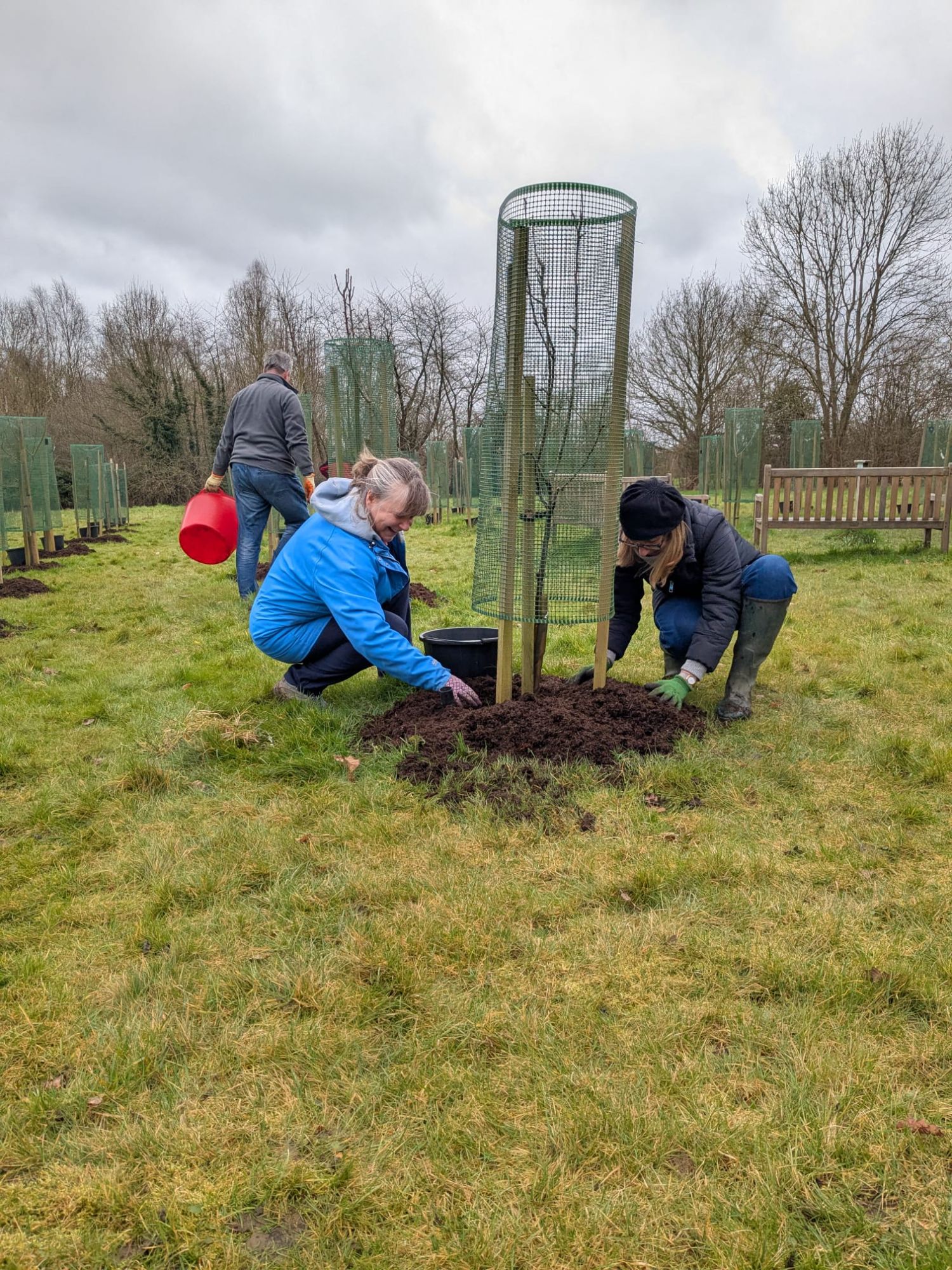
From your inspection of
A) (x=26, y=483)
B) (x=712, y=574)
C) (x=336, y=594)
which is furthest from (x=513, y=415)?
(x=26, y=483)

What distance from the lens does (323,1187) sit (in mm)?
1535

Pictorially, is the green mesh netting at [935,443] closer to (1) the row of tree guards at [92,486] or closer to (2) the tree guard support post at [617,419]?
(2) the tree guard support post at [617,419]

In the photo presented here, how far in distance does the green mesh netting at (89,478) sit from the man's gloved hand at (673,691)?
14908 mm

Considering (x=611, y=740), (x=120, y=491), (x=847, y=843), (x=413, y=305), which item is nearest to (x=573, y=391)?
(x=611, y=740)

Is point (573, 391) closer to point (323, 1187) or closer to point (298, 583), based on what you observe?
point (298, 583)

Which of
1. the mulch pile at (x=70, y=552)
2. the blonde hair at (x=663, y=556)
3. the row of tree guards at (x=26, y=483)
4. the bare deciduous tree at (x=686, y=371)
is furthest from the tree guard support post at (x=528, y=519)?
the bare deciduous tree at (x=686, y=371)

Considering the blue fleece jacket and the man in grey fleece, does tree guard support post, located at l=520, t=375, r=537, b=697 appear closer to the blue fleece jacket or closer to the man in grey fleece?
the blue fleece jacket

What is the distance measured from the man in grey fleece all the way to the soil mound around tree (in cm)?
278

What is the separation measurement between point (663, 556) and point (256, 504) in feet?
14.3

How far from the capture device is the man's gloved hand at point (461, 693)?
152 inches

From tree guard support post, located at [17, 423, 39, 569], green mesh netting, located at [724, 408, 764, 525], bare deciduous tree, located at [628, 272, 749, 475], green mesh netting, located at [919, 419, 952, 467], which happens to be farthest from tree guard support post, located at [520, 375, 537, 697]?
bare deciduous tree, located at [628, 272, 749, 475]

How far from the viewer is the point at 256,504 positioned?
7098 millimetres

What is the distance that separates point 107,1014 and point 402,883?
35.7 inches

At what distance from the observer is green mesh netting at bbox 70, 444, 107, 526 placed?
16.2m
